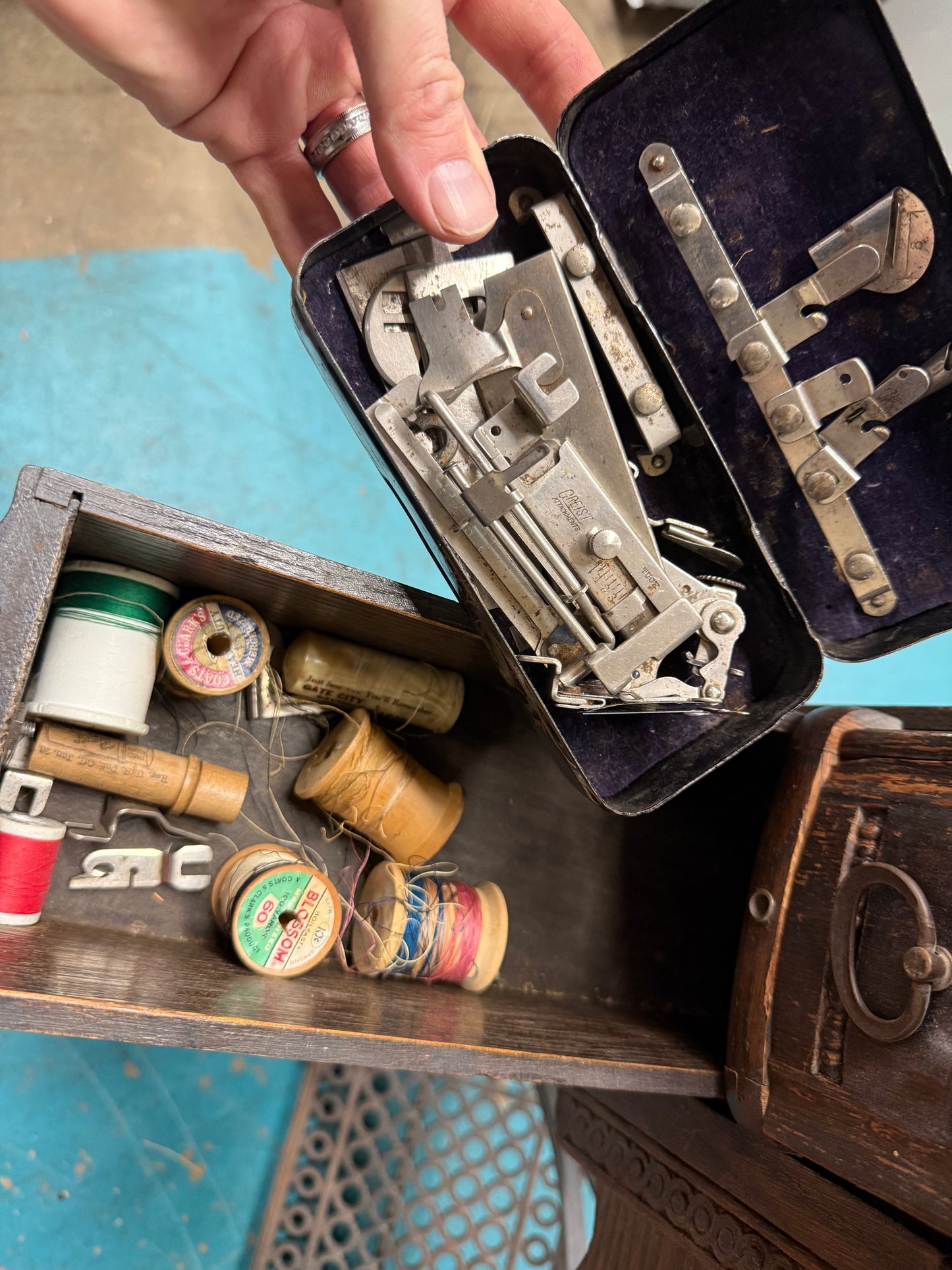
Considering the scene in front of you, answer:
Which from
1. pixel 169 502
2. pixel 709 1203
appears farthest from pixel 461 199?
pixel 709 1203

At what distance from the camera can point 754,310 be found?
3.42 feet

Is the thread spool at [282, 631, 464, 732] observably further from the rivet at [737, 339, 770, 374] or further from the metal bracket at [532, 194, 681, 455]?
the rivet at [737, 339, 770, 374]

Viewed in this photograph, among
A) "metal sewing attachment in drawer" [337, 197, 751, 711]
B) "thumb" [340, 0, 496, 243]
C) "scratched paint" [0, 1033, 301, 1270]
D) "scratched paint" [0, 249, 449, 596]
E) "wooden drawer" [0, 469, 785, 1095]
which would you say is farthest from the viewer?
"scratched paint" [0, 249, 449, 596]

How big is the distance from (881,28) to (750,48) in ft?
0.43

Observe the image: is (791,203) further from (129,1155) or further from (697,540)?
(129,1155)

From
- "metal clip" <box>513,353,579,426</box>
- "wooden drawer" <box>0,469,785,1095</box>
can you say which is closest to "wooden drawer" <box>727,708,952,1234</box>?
"wooden drawer" <box>0,469,785,1095</box>

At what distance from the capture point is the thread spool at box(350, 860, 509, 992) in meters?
1.18

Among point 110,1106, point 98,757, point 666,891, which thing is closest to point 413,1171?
point 110,1106

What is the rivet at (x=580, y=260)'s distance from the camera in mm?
1034

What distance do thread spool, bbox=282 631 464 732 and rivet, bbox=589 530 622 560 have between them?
0.40 m

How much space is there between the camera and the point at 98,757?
1063mm

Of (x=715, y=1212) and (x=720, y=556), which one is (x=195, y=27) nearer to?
(x=720, y=556)

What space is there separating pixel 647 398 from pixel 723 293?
15cm

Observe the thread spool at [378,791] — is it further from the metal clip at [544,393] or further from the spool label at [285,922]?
the metal clip at [544,393]
